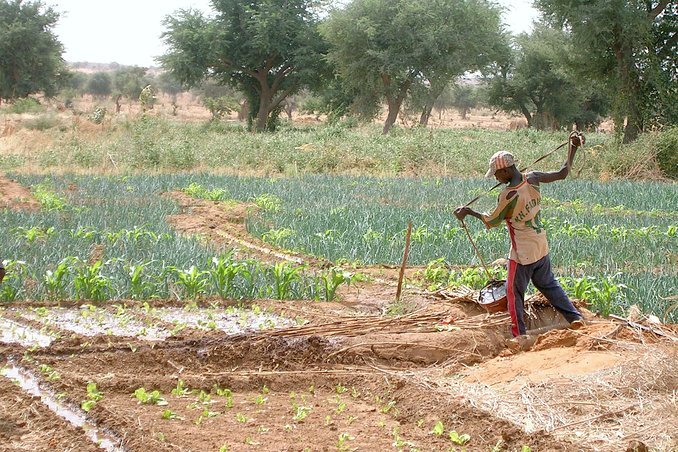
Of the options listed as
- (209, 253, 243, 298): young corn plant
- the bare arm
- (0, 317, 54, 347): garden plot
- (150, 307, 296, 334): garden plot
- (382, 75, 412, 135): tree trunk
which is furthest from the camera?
(382, 75, 412, 135): tree trunk

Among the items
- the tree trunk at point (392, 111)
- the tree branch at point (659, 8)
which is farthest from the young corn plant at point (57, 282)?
the tree trunk at point (392, 111)

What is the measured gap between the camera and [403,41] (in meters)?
33.6

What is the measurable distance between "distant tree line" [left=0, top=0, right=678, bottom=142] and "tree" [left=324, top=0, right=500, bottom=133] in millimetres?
54

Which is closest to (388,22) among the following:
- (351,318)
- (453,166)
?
(453,166)

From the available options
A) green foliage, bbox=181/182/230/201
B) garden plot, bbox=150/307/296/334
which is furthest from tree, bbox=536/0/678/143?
garden plot, bbox=150/307/296/334

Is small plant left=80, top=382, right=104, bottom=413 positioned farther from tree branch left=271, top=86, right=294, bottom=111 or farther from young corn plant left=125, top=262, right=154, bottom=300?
tree branch left=271, top=86, right=294, bottom=111

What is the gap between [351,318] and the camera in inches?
267

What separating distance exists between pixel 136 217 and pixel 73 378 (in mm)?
7315

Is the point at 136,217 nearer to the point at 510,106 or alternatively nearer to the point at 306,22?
the point at 306,22

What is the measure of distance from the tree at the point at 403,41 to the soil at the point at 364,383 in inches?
1070

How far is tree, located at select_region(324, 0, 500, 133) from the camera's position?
1302 inches

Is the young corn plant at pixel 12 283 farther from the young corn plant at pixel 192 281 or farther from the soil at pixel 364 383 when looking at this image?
the young corn plant at pixel 192 281

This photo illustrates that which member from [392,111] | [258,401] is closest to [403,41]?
[392,111]

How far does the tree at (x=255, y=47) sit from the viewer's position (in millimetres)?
35562
